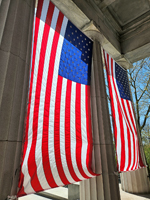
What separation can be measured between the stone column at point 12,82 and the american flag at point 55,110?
27 cm

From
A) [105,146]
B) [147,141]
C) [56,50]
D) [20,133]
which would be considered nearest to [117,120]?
[105,146]

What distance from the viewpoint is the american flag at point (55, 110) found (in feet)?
11.0

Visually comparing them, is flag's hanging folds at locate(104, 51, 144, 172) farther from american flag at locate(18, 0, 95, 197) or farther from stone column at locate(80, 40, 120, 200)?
american flag at locate(18, 0, 95, 197)

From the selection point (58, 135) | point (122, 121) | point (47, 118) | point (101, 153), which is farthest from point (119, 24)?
point (58, 135)

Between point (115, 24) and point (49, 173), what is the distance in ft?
31.4

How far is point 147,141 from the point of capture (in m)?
13.7

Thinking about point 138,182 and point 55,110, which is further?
point 138,182

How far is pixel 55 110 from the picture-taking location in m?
4.14

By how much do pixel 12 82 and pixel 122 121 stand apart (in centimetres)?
544

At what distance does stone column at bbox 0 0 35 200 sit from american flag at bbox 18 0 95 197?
27cm

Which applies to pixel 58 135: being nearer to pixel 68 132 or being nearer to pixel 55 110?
pixel 68 132

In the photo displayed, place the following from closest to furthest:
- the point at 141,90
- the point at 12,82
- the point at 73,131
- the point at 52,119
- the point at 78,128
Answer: the point at 12,82 < the point at 52,119 < the point at 73,131 < the point at 78,128 < the point at 141,90

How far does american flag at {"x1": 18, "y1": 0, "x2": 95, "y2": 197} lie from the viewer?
3.34 m

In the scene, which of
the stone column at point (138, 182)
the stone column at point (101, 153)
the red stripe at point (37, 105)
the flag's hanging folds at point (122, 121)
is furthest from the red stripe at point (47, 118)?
the stone column at point (138, 182)
